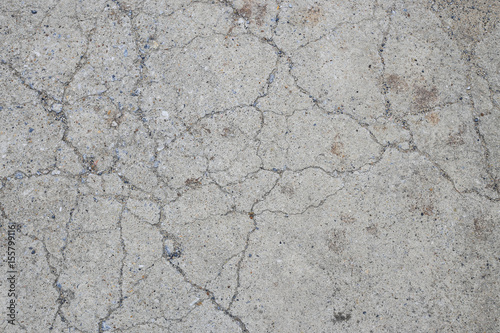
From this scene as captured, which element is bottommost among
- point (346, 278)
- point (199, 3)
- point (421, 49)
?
point (346, 278)

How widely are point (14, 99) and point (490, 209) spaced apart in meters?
3.76

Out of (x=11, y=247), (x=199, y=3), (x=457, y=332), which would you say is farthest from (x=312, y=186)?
(x=11, y=247)

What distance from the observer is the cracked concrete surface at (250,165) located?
2.53m

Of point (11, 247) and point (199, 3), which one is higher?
point (199, 3)

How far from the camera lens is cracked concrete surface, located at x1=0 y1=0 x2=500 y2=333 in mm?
2531

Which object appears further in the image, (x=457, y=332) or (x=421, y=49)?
(x=421, y=49)

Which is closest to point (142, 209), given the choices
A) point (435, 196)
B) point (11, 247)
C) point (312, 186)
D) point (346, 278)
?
point (11, 247)

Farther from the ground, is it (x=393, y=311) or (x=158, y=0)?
(x=158, y=0)

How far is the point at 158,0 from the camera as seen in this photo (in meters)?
2.73

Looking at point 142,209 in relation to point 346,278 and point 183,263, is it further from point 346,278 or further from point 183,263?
point 346,278

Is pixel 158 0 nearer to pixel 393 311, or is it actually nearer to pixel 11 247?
pixel 11 247

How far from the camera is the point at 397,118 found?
2717 millimetres

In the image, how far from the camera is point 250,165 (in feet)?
8.66

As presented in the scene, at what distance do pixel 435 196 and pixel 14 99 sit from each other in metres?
3.33
